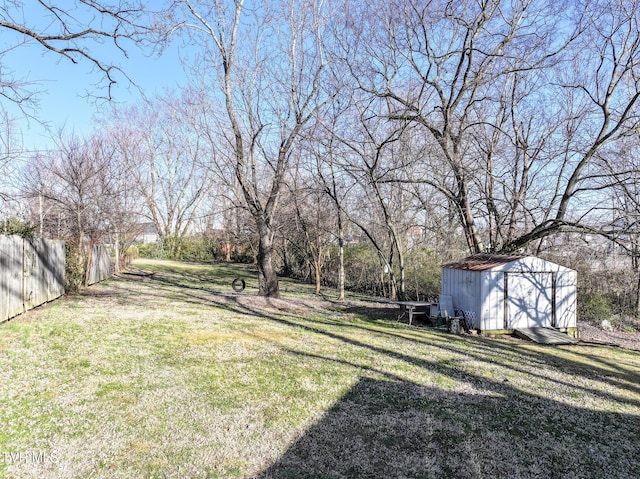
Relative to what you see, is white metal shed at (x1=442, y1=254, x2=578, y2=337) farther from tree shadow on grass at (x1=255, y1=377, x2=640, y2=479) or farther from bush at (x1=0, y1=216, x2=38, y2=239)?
bush at (x1=0, y1=216, x2=38, y2=239)

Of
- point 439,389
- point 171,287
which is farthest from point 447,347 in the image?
point 171,287

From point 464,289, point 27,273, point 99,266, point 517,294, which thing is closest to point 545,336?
point 517,294

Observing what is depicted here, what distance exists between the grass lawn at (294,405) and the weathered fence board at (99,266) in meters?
6.42

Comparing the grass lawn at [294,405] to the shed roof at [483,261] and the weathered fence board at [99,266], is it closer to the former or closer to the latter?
the shed roof at [483,261]

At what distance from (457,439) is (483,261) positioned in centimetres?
771

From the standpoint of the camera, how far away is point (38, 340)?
636 centimetres

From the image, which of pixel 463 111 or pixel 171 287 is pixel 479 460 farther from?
pixel 171 287

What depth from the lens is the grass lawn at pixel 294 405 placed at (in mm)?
3328

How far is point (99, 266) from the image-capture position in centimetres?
1541

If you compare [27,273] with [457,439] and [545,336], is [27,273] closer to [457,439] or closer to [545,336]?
[457,439]

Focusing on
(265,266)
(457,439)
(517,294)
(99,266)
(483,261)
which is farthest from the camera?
(99,266)

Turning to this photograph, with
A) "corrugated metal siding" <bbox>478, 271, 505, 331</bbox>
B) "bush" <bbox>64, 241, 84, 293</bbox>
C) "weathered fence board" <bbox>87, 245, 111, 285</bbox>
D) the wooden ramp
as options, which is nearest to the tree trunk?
"bush" <bbox>64, 241, 84, 293</bbox>

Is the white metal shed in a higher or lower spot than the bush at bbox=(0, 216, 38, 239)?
lower

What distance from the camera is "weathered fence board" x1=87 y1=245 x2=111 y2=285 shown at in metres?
14.3
